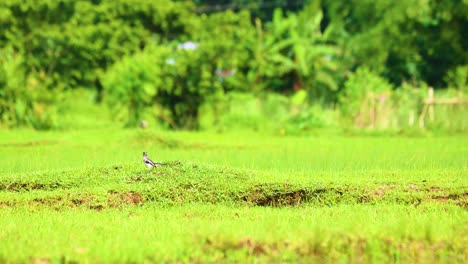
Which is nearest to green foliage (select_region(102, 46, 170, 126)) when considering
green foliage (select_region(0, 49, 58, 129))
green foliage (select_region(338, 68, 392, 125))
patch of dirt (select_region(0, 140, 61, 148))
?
green foliage (select_region(0, 49, 58, 129))

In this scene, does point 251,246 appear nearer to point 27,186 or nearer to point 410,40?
point 27,186

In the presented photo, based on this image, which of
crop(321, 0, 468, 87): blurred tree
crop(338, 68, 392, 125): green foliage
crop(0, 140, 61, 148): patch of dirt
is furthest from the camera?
crop(321, 0, 468, 87): blurred tree

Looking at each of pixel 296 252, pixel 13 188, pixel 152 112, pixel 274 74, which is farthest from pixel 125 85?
pixel 296 252

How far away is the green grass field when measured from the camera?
545 cm

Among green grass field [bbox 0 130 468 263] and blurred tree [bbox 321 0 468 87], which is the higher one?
blurred tree [bbox 321 0 468 87]

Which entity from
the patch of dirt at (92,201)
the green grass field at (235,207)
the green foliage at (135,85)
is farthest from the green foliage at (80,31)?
the patch of dirt at (92,201)

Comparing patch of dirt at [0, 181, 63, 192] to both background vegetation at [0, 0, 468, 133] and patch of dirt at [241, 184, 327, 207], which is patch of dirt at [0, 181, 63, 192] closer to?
patch of dirt at [241, 184, 327, 207]

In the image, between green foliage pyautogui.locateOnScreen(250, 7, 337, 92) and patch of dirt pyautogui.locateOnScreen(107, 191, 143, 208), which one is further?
green foliage pyautogui.locateOnScreen(250, 7, 337, 92)

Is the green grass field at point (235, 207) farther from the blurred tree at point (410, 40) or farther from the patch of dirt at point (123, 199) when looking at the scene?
the blurred tree at point (410, 40)

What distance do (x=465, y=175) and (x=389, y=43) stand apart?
16903 millimetres

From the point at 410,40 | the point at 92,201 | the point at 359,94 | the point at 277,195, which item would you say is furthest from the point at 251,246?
the point at 410,40

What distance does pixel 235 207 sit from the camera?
7250 mm

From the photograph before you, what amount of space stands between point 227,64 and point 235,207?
33.0 ft

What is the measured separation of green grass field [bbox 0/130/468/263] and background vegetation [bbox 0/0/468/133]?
4.60m
